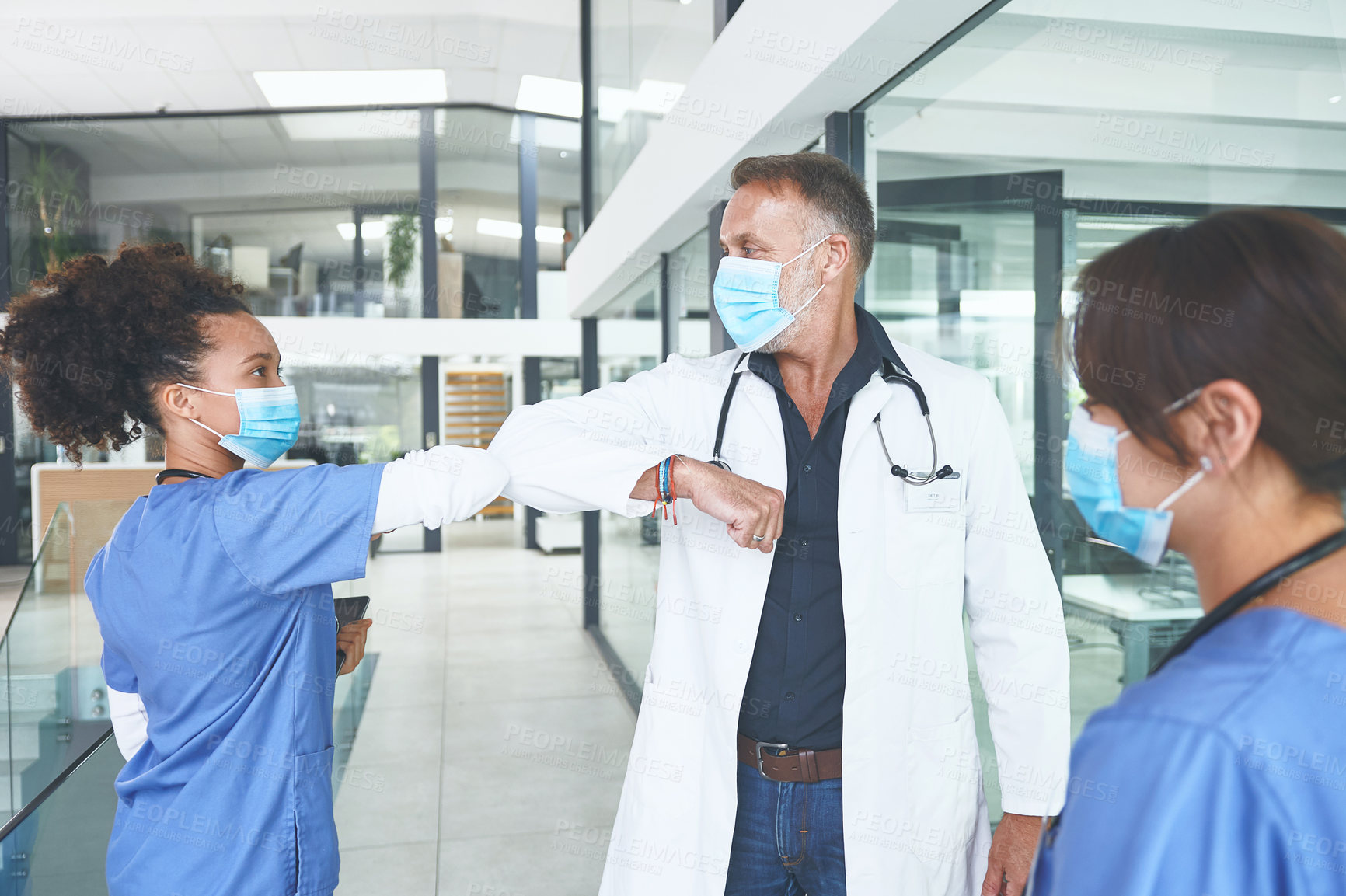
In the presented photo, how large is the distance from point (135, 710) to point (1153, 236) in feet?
5.07

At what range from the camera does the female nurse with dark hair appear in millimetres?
551

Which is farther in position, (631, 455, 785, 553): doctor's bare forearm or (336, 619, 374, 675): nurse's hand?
(336, 619, 374, 675): nurse's hand

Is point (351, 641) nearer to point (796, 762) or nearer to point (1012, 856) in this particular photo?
point (796, 762)

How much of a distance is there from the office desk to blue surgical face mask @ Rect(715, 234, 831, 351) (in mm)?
1062

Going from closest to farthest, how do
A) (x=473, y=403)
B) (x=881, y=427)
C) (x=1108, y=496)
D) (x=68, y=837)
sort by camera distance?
(x=1108, y=496)
(x=881, y=427)
(x=68, y=837)
(x=473, y=403)

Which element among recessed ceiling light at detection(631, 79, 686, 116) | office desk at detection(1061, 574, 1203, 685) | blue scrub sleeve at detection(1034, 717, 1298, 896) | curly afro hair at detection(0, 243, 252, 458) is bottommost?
office desk at detection(1061, 574, 1203, 685)

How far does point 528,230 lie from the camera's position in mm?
11734

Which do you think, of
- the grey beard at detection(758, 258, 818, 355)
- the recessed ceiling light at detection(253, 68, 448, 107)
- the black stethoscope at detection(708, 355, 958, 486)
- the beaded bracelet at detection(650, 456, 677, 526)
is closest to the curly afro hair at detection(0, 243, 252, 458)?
the beaded bracelet at detection(650, 456, 677, 526)

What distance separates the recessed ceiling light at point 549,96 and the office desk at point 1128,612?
347 inches

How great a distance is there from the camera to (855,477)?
150cm

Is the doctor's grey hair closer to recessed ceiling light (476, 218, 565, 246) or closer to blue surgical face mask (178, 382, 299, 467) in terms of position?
blue surgical face mask (178, 382, 299, 467)

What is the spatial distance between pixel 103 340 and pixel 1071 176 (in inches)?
70.8

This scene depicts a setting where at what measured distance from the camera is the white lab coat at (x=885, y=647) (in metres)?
1.40

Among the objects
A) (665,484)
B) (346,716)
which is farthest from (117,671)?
(346,716)
